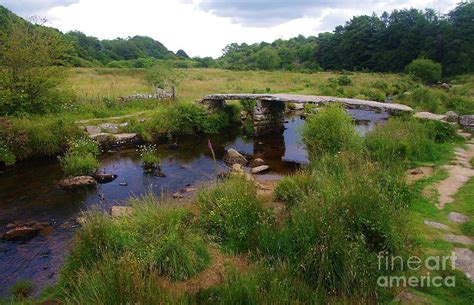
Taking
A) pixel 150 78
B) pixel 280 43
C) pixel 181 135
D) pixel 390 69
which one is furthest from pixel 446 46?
pixel 280 43

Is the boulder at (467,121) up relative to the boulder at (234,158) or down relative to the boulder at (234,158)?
up

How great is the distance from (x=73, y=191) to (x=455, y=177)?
36.0 ft

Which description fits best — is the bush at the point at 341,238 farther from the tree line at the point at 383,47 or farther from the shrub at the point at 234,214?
the tree line at the point at 383,47

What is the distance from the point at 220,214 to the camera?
7.44 m

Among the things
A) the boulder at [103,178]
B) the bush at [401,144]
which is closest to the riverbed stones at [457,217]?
the bush at [401,144]

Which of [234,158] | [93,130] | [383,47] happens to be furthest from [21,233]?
[383,47]

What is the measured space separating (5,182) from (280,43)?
11963 centimetres

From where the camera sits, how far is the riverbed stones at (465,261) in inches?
207

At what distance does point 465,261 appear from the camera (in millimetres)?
5582

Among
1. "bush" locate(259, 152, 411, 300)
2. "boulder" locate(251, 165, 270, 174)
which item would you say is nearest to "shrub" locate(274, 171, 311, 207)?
"bush" locate(259, 152, 411, 300)

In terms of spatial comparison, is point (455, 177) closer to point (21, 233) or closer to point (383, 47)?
point (21, 233)

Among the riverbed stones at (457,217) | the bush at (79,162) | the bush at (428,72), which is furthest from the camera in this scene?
the bush at (428,72)

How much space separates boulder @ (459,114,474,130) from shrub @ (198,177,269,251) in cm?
1216

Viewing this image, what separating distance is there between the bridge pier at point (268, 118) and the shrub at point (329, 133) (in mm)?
6807
